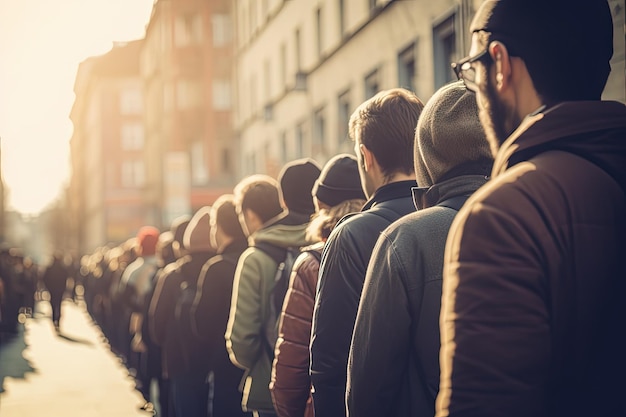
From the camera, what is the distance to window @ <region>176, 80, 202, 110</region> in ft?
188

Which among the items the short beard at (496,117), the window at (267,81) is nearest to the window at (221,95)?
the window at (267,81)

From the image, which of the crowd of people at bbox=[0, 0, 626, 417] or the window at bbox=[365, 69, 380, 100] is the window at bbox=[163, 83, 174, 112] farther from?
the crowd of people at bbox=[0, 0, 626, 417]

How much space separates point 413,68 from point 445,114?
18.8 m

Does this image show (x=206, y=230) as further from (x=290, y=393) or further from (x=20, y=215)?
(x=20, y=215)

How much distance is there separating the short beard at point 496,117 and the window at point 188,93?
2193 inches

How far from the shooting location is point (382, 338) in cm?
270

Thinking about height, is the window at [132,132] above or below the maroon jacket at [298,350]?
above

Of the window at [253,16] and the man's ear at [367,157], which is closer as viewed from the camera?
the man's ear at [367,157]

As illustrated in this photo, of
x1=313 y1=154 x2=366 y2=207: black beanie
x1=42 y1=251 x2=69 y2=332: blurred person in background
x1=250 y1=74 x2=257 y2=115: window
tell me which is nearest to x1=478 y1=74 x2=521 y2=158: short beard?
x1=313 y1=154 x2=366 y2=207: black beanie

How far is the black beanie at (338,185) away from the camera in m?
4.46

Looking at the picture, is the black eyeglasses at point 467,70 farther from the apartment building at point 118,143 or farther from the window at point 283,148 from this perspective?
the apartment building at point 118,143

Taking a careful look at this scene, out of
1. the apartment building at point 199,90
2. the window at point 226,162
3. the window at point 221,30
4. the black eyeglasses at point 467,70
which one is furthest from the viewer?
the window at point 226,162

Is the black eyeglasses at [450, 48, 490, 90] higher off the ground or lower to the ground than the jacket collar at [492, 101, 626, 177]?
higher

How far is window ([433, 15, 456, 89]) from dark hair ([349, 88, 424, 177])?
15571 mm
